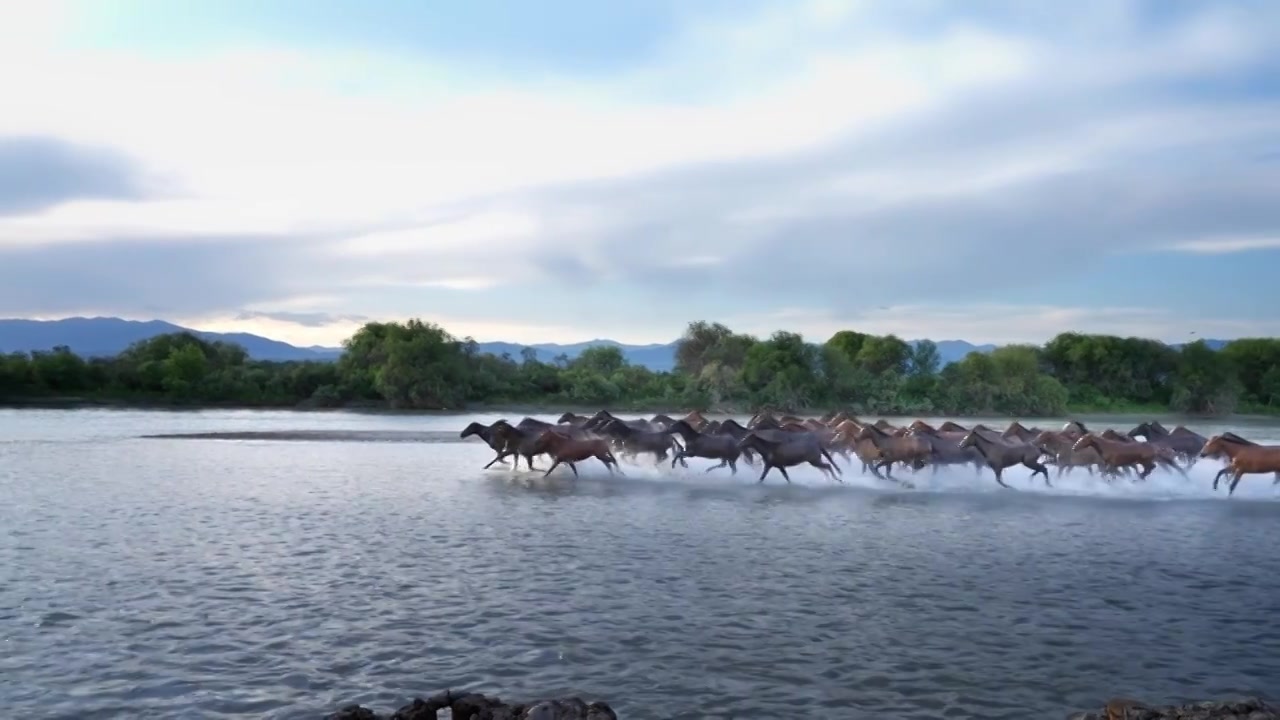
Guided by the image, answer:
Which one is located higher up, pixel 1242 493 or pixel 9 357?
pixel 9 357

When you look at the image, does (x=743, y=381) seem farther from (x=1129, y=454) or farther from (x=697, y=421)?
(x=1129, y=454)

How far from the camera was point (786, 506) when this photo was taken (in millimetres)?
21703

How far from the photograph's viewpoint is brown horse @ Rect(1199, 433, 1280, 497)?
24969mm

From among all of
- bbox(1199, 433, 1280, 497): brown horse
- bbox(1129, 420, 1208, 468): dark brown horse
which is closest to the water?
bbox(1199, 433, 1280, 497): brown horse

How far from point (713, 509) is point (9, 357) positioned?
7592 cm

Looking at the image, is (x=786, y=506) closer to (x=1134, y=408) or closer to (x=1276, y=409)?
(x=1134, y=408)

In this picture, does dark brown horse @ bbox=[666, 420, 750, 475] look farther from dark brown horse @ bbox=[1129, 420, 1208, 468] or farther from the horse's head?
the horse's head

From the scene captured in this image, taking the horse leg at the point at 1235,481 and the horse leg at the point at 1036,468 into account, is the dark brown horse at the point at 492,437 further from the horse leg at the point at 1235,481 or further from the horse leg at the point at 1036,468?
the horse leg at the point at 1235,481

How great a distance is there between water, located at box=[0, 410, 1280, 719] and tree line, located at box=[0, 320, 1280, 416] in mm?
47751

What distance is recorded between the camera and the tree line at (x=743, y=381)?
69938 millimetres

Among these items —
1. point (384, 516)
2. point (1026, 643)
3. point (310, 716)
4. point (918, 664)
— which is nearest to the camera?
point (310, 716)

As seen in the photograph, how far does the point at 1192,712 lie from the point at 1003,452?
21148 mm

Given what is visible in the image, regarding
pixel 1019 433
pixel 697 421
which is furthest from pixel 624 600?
pixel 697 421

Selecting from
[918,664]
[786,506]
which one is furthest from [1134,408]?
[918,664]
